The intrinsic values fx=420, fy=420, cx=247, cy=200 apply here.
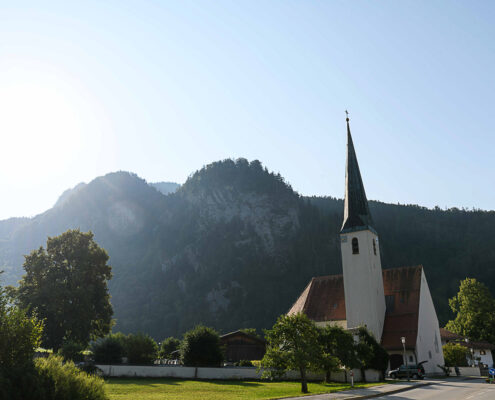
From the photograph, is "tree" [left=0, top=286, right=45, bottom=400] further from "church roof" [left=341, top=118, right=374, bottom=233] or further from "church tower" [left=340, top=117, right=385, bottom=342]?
"church roof" [left=341, top=118, right=374, bottom=233]

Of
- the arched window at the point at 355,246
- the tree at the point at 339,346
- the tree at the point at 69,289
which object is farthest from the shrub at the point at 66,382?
the arched window at the point at 355,246

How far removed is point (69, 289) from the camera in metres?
44.8

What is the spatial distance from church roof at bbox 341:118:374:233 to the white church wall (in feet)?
31.3

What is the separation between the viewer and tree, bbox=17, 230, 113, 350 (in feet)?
141

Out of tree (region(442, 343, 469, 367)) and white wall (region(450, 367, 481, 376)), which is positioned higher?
tree (region(442, 343, 469, 367))

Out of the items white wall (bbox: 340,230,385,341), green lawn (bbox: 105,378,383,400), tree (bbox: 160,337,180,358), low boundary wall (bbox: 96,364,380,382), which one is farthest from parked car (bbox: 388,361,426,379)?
tree (bbox: 160,337,180,358)

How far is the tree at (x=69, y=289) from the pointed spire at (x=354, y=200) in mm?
28951

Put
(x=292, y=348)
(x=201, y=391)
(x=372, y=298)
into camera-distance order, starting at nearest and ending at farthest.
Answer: (x=201, y=391)
(x=292, y=348)
(x=372, y=298)

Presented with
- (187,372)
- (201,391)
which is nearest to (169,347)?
(187,372)

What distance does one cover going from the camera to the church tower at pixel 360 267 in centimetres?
4516

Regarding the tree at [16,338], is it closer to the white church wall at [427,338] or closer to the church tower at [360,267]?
the church tower at [360,267]

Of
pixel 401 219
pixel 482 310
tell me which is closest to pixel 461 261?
pixel 401 219

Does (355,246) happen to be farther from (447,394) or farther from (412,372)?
(447,394)

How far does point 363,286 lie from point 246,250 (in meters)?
118
